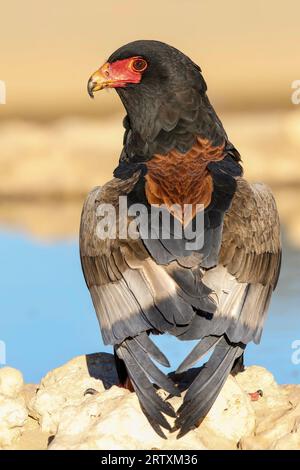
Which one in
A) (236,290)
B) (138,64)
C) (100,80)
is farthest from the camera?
(100,80)

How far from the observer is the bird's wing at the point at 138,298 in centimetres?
1163

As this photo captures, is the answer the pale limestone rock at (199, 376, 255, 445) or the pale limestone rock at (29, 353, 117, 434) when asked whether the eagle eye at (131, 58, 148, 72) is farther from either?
the pale limestone rock at (199, 376, 255, 445)

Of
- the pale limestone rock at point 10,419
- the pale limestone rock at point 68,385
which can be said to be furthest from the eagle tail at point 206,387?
the pale limestone rock at point 10,419

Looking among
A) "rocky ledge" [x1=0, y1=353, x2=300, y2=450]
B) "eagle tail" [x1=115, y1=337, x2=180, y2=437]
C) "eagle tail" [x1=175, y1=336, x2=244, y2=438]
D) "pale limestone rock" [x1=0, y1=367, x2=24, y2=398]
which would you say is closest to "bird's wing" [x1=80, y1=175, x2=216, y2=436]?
"eagle tail" [x1=115, y1=337, x2=180, y2=437]

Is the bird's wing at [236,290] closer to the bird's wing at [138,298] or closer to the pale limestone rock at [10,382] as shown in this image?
the bird's wing at [138,298]

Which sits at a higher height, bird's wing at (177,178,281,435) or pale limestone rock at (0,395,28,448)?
bird's wing at (177,178,281,435)

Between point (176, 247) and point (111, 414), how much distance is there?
1536 mm

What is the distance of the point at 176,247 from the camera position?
1187cm

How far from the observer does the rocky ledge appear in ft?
37.4

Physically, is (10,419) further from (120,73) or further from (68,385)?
(120,73)

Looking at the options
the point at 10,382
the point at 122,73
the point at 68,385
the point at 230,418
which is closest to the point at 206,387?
the point at 230,418

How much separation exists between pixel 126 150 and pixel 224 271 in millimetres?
2345
